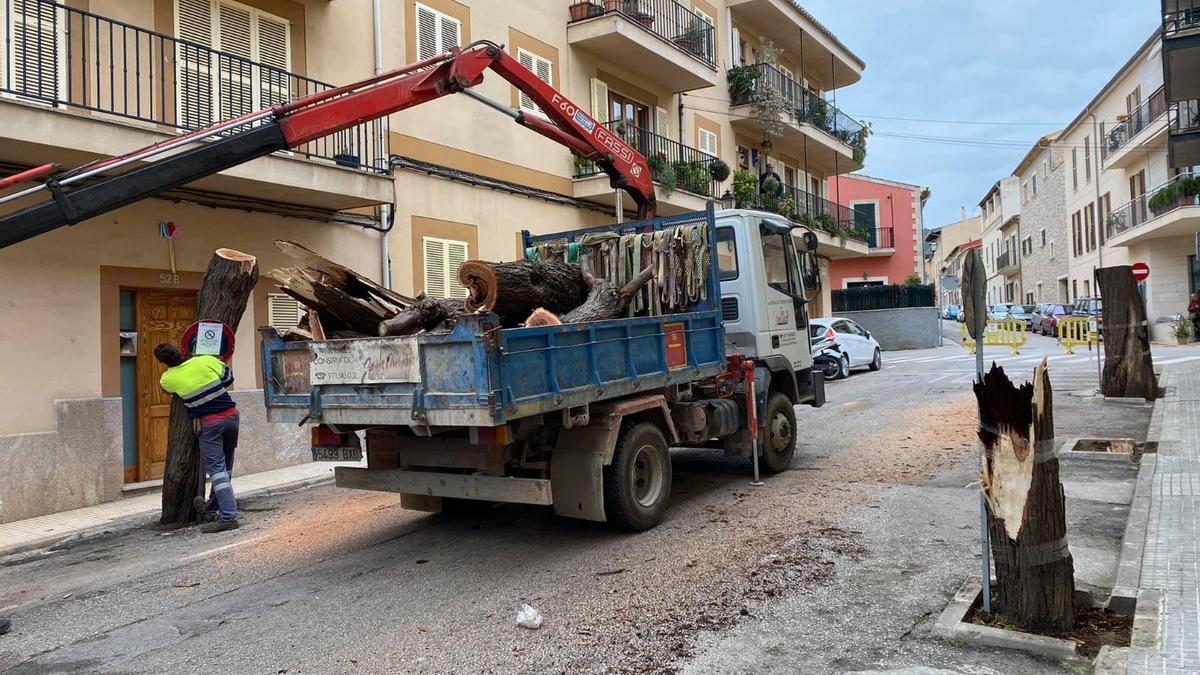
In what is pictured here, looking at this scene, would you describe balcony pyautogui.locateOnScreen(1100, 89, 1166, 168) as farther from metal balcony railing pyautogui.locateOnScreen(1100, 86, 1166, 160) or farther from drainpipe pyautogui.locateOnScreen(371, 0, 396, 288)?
drainpipe pyautogui.locateOnScreen(371, 0, 396, 288)

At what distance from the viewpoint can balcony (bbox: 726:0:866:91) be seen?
74.2 feet

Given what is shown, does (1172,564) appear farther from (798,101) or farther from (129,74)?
(798,101)

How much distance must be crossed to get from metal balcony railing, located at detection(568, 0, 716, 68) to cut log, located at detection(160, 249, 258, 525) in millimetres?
10049

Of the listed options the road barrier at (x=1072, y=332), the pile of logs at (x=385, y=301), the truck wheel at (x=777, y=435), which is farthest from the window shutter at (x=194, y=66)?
the road barrier at (x=1072, y=332)

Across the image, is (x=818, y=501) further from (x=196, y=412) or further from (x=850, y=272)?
(x=850, y=272)

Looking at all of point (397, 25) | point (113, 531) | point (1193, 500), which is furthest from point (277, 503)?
point (1193, 500)

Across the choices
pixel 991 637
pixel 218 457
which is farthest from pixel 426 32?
pixel 991 637

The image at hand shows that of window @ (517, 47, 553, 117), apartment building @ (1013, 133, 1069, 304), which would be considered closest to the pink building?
apartment building @ (1013, 133, 1069, 304)

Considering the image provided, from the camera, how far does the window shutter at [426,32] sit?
12.7 meters

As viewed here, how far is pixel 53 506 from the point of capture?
8289 mm

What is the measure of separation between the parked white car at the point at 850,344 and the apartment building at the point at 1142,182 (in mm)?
7959

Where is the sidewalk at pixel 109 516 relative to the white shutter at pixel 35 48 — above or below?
below

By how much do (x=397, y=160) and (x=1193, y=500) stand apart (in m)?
10.3

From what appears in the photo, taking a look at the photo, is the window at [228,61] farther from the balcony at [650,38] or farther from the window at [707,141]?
the window at [707,141]
